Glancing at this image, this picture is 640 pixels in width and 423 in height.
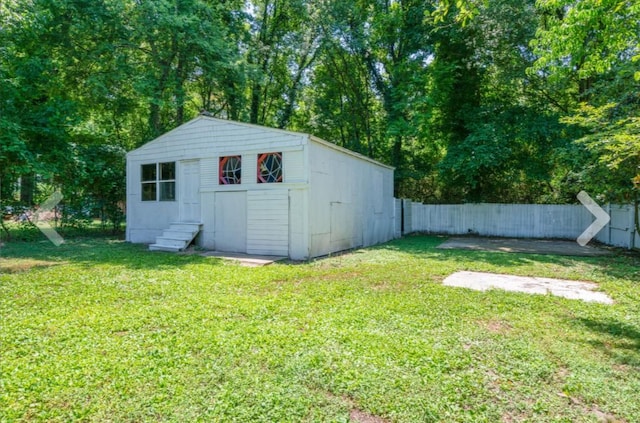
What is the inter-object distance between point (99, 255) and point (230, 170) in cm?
387

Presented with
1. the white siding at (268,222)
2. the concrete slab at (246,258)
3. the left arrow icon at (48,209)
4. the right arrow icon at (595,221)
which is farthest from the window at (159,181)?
the right arrow icon at (595,221)

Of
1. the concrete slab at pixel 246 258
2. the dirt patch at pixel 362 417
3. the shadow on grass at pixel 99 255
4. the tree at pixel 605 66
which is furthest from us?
the concrete slab at pixel 246 258

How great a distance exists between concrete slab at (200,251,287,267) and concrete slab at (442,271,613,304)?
3.90 metres

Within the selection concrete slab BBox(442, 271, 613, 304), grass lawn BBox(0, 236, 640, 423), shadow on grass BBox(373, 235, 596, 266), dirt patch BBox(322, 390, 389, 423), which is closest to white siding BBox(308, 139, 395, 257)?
shadow on grass BBox(373, 235, 596, 266)

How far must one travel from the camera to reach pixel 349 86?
20.1 meters

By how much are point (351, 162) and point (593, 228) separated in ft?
32.3

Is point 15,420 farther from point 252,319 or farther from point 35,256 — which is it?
point 35,256

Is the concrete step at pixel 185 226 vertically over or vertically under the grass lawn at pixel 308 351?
over

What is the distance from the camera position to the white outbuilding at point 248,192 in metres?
8.65

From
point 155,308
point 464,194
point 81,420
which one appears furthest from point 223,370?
point 464,194

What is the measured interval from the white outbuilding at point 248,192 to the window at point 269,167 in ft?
0.08

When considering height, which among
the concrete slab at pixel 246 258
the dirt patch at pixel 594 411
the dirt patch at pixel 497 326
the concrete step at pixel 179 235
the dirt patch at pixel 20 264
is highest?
the concrete step at pixel 179 235

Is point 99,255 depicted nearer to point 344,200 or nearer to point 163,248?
point 163,248

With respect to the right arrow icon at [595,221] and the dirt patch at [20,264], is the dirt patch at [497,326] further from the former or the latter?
the right arrow icon at [595,221]
